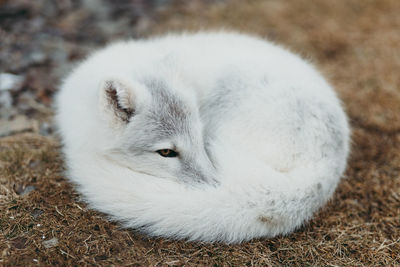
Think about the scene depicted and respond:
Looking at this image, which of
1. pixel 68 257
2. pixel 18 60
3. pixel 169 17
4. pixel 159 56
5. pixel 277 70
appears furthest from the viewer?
pixel 169 17

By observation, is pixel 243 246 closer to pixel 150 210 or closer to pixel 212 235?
pixel 212 235

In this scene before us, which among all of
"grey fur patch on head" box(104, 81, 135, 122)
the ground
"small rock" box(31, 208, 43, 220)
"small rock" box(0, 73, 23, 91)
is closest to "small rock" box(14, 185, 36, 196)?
the ground

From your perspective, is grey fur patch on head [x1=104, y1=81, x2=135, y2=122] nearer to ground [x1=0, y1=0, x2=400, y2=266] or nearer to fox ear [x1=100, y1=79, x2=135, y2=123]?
fox ear [x1=100, y1=79, x2=135, y2=123]

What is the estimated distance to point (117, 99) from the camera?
87.9 inches

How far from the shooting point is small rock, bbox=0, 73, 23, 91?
355cm

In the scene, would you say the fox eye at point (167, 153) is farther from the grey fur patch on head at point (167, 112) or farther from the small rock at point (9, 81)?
the small rock at point (9, 81)

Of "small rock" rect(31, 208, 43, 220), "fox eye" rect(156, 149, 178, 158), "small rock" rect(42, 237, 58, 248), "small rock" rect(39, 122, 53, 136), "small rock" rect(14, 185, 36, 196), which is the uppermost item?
"fox eye" rect(156, 149, 178, 158)

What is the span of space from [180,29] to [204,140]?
3030 mm

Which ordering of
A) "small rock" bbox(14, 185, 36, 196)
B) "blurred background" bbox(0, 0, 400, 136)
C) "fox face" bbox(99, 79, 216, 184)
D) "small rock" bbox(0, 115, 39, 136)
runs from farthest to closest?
"blurred background" bbox(0, 0, 400, 136)
"small rock" bbox(0, 115, 39, 136)
"small rock" bbox(14, 185, 36, 196)
"fox face" bbox(99, 79, 216, 184)

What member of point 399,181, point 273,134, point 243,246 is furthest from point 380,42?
point 243,246

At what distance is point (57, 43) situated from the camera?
Answer: 440 centimetres

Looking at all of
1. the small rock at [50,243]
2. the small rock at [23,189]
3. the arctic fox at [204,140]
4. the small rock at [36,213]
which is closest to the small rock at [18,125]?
the arctic fox at [204,140]

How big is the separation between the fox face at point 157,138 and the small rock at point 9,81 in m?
1.83

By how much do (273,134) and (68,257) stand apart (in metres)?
1.48
